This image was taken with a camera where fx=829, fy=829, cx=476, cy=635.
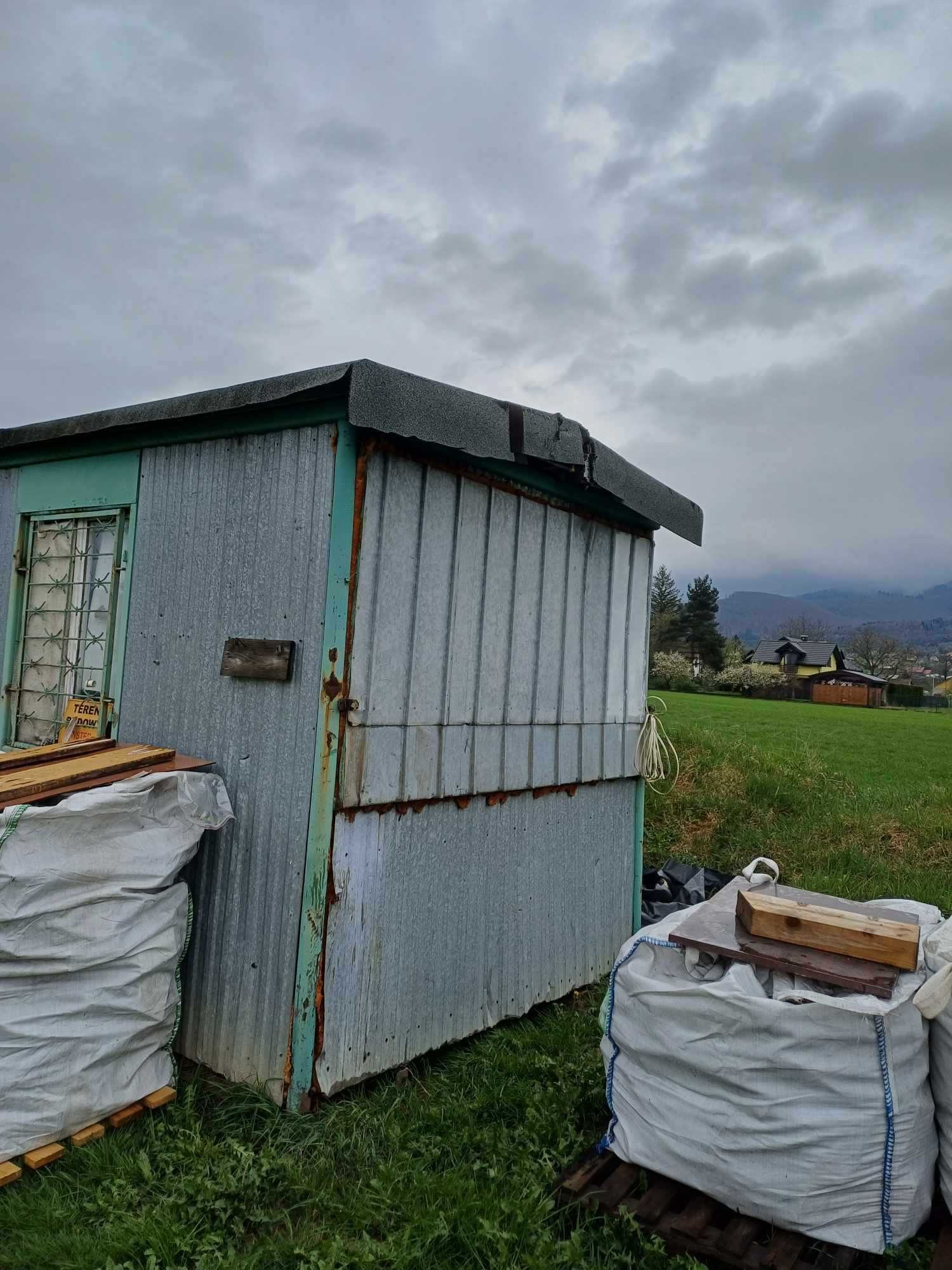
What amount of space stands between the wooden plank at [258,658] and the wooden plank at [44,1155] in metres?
1.76

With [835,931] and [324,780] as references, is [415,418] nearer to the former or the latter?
[324,780]

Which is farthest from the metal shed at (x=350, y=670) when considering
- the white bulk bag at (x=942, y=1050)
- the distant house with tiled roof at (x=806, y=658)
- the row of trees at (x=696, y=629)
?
the distant house with tiled roof at (x=806, y=658)

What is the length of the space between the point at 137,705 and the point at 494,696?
1.71 m

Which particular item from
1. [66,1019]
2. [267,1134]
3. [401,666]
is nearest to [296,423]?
[401,666]

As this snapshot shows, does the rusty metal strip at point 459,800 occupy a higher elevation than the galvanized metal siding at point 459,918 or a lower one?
higher

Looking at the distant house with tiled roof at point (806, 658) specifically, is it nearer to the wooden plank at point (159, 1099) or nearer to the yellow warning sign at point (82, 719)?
the yellow warning sign at point (82, 719)

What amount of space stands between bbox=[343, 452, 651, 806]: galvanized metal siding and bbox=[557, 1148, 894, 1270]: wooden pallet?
1529 mm

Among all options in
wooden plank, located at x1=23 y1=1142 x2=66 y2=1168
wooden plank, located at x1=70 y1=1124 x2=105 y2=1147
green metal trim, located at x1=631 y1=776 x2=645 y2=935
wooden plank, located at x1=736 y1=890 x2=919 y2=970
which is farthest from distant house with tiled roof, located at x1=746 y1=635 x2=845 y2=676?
wooden plank, located at x1=23 y1=1142 x2=66 y2=1168

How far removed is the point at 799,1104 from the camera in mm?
2549

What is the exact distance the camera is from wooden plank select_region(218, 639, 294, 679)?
10.9 feet

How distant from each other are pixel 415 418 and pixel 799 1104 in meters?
2.64

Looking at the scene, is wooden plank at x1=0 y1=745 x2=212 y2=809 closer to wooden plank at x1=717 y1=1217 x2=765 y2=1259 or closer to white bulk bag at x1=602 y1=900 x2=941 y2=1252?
white bulk bag at x1=602 y1=900 x2=941 y2=1252

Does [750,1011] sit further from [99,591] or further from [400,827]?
[99,591]

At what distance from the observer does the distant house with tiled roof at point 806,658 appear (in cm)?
7119
